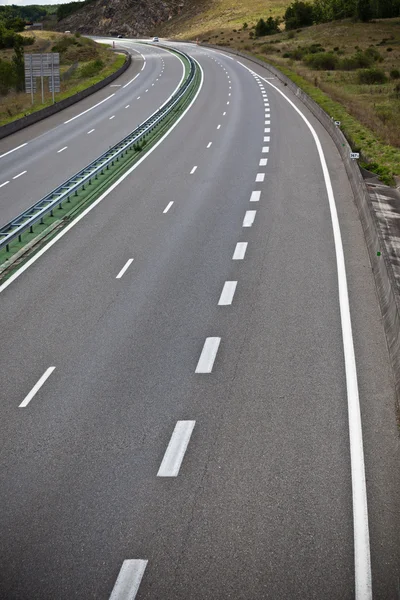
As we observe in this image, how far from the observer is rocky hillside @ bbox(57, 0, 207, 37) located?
166 m

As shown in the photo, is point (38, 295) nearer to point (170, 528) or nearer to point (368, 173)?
point (170, 528)

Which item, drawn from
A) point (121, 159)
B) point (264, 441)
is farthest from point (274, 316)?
point (121, 159)

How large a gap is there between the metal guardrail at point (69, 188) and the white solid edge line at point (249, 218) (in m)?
5.76

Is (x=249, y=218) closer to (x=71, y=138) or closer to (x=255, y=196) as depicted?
(x=255, y=196)

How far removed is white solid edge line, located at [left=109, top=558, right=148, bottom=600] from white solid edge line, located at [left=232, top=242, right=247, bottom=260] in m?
10.8

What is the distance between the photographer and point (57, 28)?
616 feet

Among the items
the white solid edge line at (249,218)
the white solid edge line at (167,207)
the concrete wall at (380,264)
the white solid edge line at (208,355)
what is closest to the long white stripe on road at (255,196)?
the white solid edge line at (249,218)

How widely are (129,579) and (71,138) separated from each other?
110 ft

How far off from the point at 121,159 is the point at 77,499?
80.3ft

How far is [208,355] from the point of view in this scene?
41.4 feet

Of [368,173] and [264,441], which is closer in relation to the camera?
[264,441]

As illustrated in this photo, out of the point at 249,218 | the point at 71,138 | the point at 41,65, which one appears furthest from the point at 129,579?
the point at 41,65

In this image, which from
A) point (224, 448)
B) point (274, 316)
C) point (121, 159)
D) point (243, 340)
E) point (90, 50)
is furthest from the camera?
point (90, 50)

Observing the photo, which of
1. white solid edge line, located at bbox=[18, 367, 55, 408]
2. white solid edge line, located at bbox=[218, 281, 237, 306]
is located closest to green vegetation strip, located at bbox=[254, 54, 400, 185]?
white solid edge line, located at bbox=[218, 281, 237, 306]
